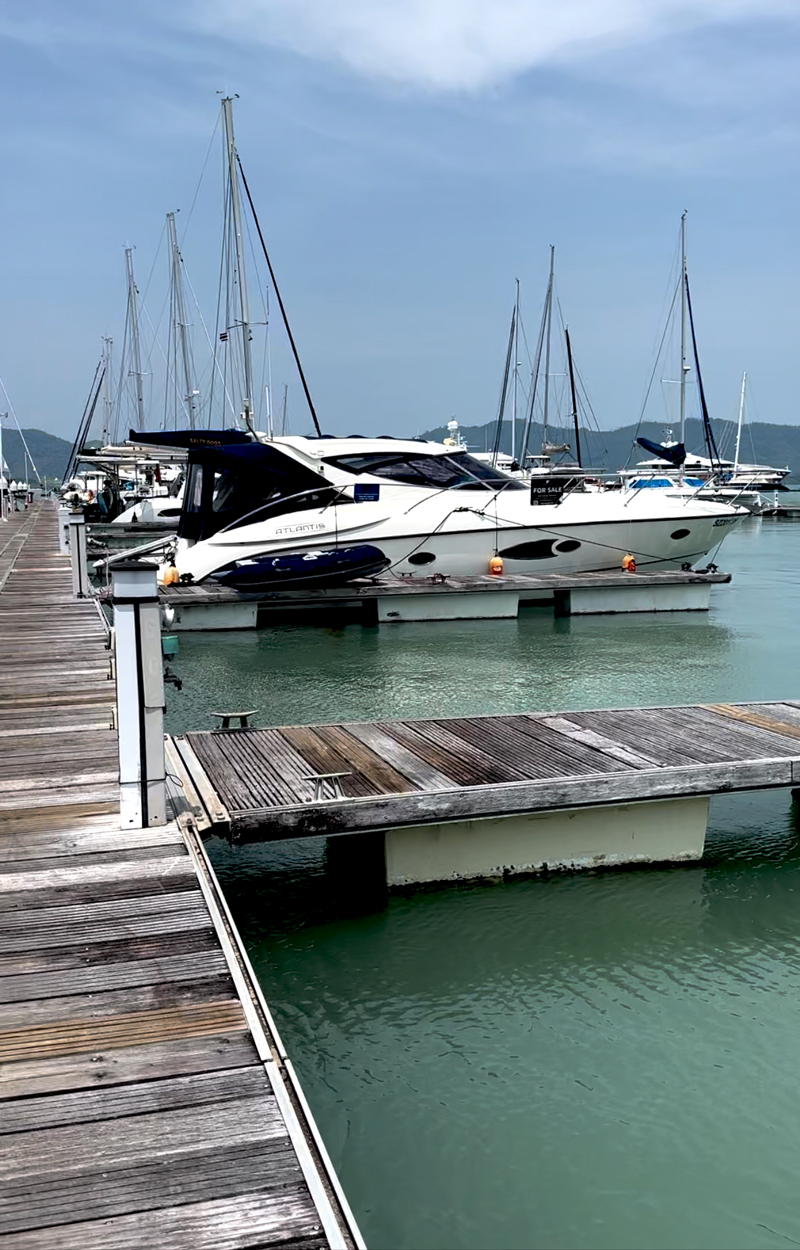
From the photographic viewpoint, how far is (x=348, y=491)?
18125mm

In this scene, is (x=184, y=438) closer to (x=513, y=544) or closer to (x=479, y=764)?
(x=513, y=544)

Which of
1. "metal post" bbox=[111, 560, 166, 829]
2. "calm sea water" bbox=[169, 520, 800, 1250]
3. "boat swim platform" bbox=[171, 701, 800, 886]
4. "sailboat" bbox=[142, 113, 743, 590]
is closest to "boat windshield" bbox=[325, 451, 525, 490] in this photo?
"sailboat" bbox=[142, 113, 743, 590]

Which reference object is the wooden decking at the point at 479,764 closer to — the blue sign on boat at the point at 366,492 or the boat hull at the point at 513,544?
the boat hull at the point at 513,544

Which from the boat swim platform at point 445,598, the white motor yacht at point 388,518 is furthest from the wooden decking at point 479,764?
the white motor yacht at point 388,518

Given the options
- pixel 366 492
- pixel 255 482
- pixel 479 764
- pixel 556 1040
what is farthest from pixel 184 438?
pixel 556 1040

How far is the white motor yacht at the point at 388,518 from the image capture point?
17.8 m

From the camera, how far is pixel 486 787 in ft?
20.9

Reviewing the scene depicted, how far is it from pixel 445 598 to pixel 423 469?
240 cm

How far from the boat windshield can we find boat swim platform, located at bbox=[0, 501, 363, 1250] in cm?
1293

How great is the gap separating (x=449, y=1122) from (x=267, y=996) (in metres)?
1.35

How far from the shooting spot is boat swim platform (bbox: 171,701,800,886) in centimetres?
609

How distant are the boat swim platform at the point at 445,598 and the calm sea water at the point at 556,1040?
9.94 meters

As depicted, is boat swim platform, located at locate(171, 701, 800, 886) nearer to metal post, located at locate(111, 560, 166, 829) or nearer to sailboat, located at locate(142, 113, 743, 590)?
metal post, located at locate(111, 560, 166, 829)

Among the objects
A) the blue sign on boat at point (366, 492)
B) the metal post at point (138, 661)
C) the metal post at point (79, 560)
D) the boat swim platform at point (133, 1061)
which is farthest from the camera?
the blue sign on boat at point (366, 492)
